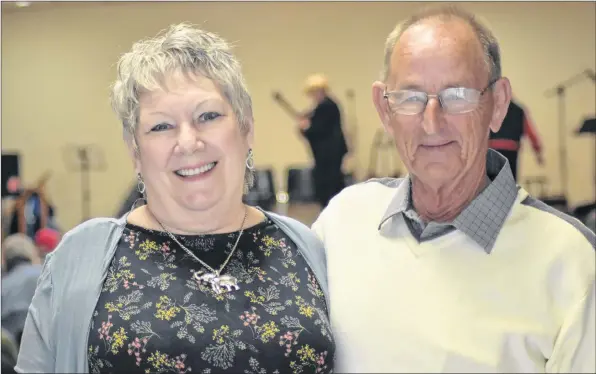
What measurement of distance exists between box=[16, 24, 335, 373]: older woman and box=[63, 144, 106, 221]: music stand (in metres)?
0.28

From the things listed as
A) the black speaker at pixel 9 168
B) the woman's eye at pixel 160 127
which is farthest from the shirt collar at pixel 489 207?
the black speaker at pixel 9 168

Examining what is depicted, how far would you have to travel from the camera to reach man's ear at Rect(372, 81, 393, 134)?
1148 mm

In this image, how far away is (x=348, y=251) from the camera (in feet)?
4.08

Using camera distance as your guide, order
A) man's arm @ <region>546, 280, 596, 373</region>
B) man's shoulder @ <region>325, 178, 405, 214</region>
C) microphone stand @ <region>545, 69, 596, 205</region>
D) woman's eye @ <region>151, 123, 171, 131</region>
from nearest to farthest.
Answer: man's arm @ <region>546, 280, 596, 373</region> < woman's eye @ <region>151, 123, 171, 131</region> < man's shoulder @ <region>325, 178, 405, 214</region> < microphone stand @ <region>545, 69, 596, 205</region>

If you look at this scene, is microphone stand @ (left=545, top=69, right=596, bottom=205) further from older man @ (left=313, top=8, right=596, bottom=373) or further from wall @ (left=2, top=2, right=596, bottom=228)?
older man @ (left=313, top=8, right=596, bottom=373)

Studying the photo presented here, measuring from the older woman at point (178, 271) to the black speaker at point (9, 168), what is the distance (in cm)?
43

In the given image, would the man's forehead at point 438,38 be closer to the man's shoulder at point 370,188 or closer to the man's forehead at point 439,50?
the man's forehead at point 439,50

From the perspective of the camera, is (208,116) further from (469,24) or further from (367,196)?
(469,24)

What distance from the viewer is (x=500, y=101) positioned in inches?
45.4

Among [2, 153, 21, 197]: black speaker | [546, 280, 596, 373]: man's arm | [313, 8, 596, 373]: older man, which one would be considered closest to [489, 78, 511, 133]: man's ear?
[313, 8, 596, 373]: older man

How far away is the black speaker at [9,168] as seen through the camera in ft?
5.07

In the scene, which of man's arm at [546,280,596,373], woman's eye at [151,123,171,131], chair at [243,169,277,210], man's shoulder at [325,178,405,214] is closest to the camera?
man's arm at [546,280,596,373]

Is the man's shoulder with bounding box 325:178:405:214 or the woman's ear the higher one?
the woman's ear

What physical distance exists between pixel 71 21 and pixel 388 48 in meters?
0.72
